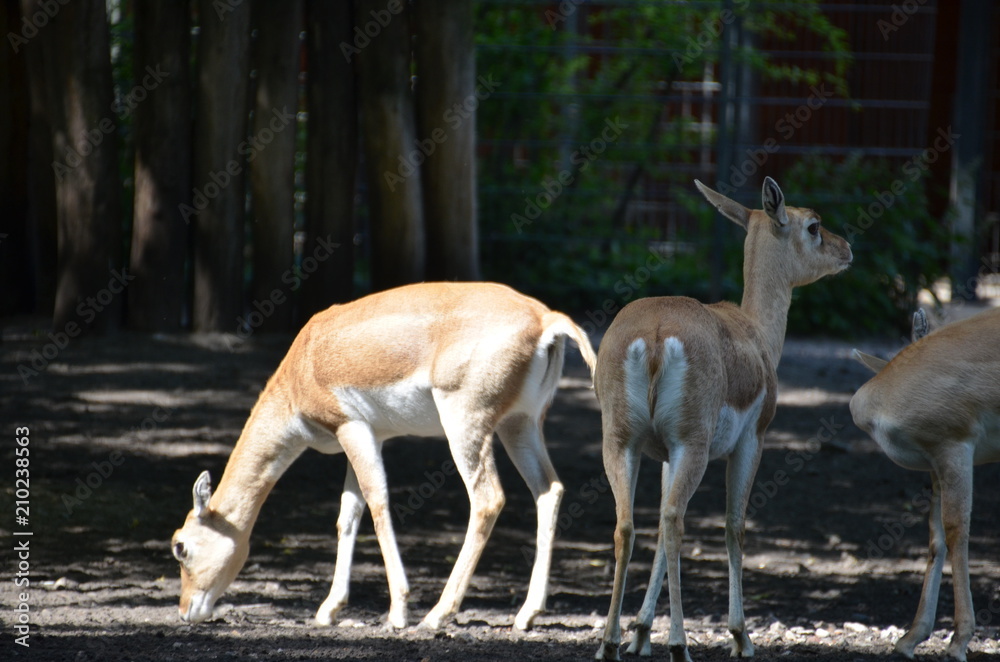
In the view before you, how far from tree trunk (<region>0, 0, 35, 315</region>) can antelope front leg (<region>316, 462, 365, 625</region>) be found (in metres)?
4.83

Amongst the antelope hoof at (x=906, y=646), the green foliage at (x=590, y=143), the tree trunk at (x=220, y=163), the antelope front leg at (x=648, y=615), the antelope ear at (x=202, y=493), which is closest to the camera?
the antelope front leg at (x=648, y=615)

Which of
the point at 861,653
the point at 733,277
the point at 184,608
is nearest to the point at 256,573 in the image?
the point at 184,608

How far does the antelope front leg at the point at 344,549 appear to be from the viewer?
17.8ft

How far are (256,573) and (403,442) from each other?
2454 mm

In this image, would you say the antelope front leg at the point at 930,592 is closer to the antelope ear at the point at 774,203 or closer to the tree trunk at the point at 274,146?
the antelope ear at the point at 774,203

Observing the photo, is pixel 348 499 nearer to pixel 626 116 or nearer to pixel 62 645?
pixel 62 645

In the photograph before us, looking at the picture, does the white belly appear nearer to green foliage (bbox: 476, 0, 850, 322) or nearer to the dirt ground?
the dirt ground

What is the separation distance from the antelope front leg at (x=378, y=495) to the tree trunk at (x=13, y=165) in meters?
4.93

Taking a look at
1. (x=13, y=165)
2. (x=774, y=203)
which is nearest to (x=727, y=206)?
(x=774, y=203)

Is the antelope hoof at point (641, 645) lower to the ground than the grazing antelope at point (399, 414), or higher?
lower

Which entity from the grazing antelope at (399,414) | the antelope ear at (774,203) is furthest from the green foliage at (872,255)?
the grazing antelope at (399,414)

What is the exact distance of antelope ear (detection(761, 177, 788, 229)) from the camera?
529 centimetres

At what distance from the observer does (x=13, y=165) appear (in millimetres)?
9258

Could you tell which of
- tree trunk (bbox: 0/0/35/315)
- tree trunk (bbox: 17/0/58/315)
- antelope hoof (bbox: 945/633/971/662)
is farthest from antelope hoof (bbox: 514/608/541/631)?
tree trunk (bbox: 0/0/35/315)
